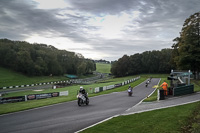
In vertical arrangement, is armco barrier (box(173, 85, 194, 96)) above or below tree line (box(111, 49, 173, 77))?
below

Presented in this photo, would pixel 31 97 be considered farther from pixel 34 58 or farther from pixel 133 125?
pixel 34 58

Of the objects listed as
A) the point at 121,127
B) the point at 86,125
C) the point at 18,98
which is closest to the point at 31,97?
the point at 18,98

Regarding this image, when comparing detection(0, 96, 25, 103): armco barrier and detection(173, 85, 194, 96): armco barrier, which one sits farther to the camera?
detection(0, 96, 25, 103): armco barrier

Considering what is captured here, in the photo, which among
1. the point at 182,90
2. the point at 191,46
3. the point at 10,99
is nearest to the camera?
the point at 182,90

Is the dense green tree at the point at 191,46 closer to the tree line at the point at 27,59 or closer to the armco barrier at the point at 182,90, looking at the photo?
the armco barrier at the point at 182,90

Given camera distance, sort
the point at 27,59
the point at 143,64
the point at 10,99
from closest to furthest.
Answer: the point at 10,99 < the point at 27,59 < the point at 143,64

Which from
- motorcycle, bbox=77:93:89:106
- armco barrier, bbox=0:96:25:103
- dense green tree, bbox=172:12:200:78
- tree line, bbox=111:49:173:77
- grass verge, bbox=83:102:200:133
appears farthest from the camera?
tree line, bbox=111:49:173:77

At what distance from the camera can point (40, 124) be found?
35.6 ft

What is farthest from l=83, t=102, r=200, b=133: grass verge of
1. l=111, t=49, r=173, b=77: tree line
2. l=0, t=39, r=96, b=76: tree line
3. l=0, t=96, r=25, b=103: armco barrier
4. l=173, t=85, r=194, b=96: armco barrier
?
l=111, t=49, r=173, b=77: tree line

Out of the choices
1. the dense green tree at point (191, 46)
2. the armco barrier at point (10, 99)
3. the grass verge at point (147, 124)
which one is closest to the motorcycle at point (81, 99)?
the grass verge at point (147, 124)

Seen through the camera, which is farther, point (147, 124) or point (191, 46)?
point (191, 46)

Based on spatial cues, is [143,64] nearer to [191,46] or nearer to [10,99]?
[191,46]

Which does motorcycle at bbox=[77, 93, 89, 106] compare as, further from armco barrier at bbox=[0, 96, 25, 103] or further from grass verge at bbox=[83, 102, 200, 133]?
armco barrier at bbox=[0, 96, 25, 103]

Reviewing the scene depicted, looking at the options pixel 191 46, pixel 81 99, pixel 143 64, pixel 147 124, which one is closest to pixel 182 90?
pixel 81 99
